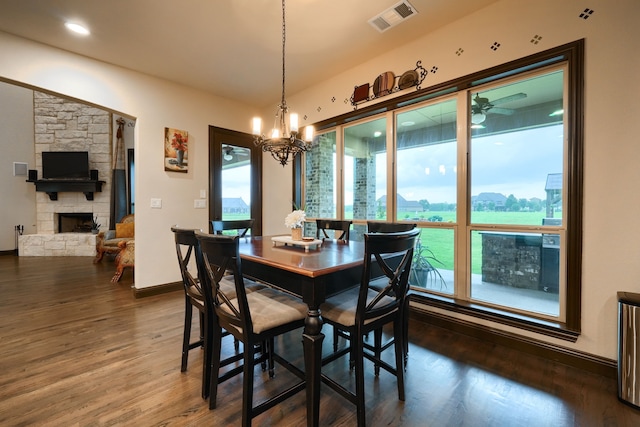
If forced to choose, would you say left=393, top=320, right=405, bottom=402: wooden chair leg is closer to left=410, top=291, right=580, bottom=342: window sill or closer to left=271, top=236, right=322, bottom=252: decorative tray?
left=271, top=236, right=322, bottom=252: decorative tray

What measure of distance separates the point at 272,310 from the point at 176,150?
318cm

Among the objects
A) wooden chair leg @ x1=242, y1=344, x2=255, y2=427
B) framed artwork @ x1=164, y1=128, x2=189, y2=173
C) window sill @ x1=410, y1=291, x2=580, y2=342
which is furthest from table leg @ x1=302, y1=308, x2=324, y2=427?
framed artwork @ x1=164, y1=128, x2=189, y2=173

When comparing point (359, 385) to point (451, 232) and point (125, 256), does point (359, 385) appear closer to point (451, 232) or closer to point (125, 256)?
point (451, 232)

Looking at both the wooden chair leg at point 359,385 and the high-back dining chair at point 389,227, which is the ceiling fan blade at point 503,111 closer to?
the high-back dining chair at point 389,227

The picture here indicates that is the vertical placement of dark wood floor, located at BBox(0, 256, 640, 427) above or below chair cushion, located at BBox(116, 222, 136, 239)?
below

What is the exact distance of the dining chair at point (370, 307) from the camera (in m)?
1.32

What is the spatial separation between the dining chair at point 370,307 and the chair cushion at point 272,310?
169 millimetres

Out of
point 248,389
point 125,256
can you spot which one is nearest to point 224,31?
point 248,389

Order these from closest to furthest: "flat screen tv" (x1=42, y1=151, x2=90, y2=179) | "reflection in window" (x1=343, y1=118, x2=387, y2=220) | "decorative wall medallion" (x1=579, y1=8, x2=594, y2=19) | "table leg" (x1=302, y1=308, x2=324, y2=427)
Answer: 1. "table leg" (x1=302, y1=308, x2=324, y2=427)
2. "decorative wall medallion" (x1=579, y1=8, x2=594, y2=19)
3. "reflection in window" (x1=343, y1=118, x2=387, y2=220)
4. "flat screen tv" (x1=42, y1=151, x2=90, y2=179)

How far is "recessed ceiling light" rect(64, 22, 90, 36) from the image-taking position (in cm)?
246

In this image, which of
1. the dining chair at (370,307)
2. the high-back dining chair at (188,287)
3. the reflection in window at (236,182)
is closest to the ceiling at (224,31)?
the reflection in window at (236,182)

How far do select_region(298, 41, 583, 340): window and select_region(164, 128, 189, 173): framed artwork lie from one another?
245 centimetres

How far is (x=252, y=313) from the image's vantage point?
1441 millimetres

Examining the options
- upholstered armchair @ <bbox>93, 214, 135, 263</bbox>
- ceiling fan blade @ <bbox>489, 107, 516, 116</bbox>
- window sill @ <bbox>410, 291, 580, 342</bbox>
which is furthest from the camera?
upholstered armchair @ <bbox>93, 214, 135, 263</bbox>
